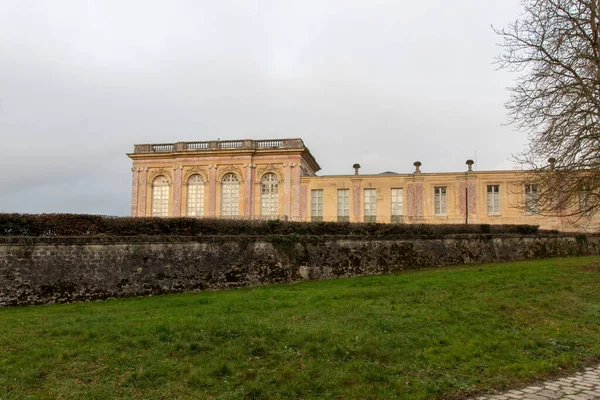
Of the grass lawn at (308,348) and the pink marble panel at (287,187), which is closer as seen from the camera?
the grass lawn at (308,348)

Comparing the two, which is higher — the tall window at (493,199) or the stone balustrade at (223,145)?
the stone balustrade at (223,145)

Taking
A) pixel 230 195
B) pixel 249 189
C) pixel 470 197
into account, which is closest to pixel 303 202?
pixel 249 189

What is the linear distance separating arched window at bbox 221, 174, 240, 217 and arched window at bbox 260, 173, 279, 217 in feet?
6.33

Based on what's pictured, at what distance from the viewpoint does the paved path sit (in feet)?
17.3

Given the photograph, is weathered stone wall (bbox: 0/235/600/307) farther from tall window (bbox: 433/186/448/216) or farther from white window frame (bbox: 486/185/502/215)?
white window frame (bbox: 486/185/502/215)

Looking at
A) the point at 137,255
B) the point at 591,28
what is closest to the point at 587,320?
the point at 591,28

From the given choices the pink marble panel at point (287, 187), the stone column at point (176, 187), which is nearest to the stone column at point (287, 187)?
the pink marble panel at point (287, 187)

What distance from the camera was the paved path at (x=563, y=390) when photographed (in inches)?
207

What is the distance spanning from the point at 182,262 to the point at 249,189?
1994 centimetres

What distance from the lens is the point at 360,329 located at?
7.52 m

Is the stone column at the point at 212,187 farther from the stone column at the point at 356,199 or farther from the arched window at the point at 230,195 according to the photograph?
the stone column at the point at 356,199

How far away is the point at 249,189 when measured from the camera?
115 ft

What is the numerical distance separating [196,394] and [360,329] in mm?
3173

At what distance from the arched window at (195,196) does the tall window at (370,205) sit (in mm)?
12699
